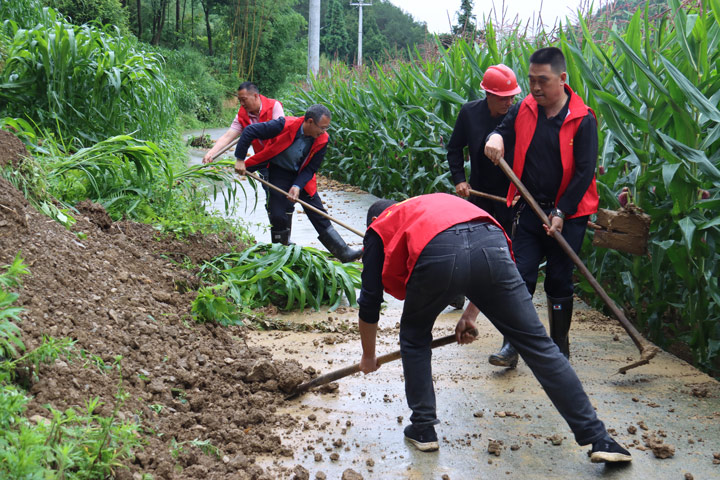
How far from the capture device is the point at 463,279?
2826 mm

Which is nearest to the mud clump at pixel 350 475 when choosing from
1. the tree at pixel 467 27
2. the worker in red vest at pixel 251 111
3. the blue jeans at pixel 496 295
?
the blue jeans at pixel 496 295

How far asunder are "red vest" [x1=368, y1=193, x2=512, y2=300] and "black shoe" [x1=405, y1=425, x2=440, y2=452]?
28.7 inches

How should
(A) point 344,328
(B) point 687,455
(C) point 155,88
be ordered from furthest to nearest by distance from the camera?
(C) point 155,88 < (A) point 344,328 < (B) point 687,455

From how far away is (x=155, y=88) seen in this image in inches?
281

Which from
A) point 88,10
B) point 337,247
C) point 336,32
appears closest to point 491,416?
point 337,247

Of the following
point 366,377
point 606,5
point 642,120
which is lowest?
point 366,377

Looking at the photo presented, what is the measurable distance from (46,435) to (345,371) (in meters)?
1.66

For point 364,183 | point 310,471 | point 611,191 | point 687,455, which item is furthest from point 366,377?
point 364,183

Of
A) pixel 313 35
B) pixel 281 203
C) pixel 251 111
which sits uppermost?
pixel 313 35

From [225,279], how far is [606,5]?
13.8ft

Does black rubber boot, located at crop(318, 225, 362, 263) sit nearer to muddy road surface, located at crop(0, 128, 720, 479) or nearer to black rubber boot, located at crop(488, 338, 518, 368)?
muddy road surface, located at crop(0, 128, 720, 479)

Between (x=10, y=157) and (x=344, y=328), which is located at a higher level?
(x=10, y=157)

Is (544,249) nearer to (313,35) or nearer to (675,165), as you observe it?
(675,165)

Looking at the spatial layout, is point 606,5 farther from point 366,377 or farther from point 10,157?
point 10,157
